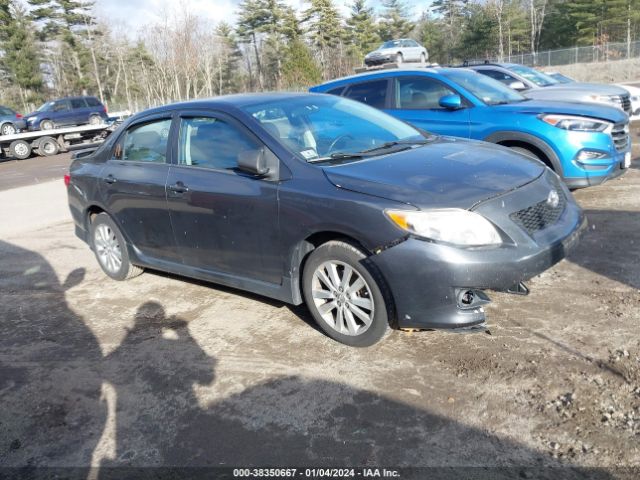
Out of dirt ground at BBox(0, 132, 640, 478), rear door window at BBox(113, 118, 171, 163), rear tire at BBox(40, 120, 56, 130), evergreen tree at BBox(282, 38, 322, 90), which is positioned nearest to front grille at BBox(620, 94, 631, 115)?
dirt ground at BBox(0, 132, 640, 478)

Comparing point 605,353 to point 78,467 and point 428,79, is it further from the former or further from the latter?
point 428,79

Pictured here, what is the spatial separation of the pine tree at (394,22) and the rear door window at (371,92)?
58673mm

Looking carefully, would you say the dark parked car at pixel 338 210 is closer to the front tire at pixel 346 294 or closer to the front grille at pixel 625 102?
the front tire at pixel 346 294

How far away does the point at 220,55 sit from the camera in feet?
177

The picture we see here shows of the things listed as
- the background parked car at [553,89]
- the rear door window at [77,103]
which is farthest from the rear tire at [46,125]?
the background parked car at [553,89]

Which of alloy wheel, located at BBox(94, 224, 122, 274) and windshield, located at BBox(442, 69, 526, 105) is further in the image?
windshield, located at BBox(442, 69, 526, 105)

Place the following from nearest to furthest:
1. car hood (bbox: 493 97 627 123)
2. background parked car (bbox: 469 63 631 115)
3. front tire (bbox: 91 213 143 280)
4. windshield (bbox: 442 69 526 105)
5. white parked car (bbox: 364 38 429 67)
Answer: front tire (bbox: 91 213 143 280)
car hood (bbox: 493 97 627 123)
windshield (bbox: 442 69 526 105)
background parked car (bbox: 469 63 631 115)
white parked car (bbox: 364 38 429 67)

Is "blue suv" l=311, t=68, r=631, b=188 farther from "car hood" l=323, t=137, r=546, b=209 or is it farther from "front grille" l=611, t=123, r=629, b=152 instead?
"car hood" l=323, t=137, r=546, b=209

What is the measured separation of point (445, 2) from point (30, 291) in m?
70.4

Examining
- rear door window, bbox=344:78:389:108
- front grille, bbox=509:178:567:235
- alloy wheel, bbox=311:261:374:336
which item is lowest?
alloy wheel, bbox=311:261:374:336

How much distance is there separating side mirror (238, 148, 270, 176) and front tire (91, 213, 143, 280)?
213 cm

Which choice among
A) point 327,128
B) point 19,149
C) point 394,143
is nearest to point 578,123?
point 394,143

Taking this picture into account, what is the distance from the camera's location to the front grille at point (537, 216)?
3.46 metres

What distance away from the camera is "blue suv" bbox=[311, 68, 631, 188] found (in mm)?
6293
